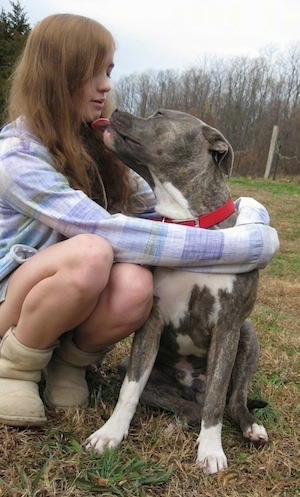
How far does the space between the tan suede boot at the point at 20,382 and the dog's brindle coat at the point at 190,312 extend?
0.26 metres

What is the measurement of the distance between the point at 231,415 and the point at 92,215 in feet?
3.49

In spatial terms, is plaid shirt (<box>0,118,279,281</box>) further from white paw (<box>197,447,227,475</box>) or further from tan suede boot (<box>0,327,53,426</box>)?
white paw (<box>197,447,227,475</box>)

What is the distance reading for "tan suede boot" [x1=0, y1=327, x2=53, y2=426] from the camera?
85.5 inches

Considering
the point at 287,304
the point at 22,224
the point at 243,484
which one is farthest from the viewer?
the point at 287,304

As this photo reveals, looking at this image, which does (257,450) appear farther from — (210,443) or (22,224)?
(22,224)

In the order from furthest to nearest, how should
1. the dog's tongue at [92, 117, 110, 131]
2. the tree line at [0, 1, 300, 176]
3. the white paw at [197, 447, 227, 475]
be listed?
the tree line at [0, 1, 300, 176]
the dog's tongue at [92, 117, 110, 131]
the white paw at [197, 447, 227, 475]

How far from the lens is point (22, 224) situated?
2424 millimetres

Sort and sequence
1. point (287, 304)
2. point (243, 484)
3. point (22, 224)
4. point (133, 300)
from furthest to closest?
1. point (287, 304)
2. point (22, 224)
3. point (133, 300)
4. point (243, 484)

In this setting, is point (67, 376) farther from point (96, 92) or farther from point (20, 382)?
point (96, 92)

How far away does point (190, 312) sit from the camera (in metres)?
2.40

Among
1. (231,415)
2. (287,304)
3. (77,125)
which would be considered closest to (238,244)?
(231,415)

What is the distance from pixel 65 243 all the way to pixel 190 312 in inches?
23.9

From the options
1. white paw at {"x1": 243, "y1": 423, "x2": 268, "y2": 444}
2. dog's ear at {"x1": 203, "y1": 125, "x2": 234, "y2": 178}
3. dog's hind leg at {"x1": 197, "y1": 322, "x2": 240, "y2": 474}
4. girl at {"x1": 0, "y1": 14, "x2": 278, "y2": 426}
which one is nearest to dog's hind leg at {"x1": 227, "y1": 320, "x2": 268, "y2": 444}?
white paw at {"x1": 243, "y1": 423, "x2": 268, "y2": 444}

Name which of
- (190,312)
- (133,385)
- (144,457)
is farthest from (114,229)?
(144,457)
